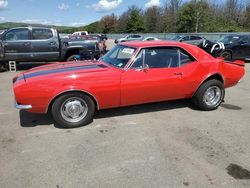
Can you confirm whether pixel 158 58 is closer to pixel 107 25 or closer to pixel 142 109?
pixel 142 109

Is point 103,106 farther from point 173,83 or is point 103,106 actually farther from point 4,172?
point 4,172

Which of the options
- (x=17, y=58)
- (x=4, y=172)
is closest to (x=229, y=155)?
(x=4, y=172)

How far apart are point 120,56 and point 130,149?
2.14 m

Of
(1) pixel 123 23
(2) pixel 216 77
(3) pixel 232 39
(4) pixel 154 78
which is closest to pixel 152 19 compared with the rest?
(1) pixel 123 23

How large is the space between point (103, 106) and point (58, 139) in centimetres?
101

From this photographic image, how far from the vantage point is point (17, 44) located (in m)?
10.2

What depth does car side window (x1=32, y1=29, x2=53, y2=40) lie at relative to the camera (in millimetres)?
10367

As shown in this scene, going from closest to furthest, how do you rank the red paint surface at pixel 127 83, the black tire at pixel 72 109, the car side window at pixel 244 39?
1. the red paint surface at pixel 127 83
2. the black tire at pixel 72 109
3. the car side window at pixel 244 39

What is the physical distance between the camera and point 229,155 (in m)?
3.57

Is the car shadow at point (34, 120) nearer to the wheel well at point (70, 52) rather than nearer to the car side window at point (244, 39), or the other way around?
the wheel well at point (70, 52)

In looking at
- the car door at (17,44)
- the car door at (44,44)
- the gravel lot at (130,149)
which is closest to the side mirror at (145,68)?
the gravel lot at (130,149)

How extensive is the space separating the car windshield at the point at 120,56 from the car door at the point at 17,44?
242 inches

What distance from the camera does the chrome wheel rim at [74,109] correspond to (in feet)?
14.4

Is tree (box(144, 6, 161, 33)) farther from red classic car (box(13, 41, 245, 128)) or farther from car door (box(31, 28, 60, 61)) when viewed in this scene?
red classic car (box(13, 41, 245, 128))
